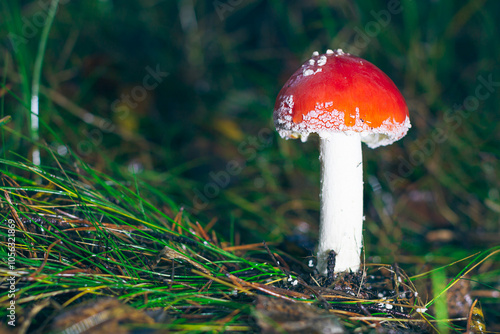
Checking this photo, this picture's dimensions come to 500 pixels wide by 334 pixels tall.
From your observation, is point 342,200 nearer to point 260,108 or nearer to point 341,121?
point 341,121

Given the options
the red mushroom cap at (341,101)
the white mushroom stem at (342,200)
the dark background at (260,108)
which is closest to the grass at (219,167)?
the dark background at (260,108)

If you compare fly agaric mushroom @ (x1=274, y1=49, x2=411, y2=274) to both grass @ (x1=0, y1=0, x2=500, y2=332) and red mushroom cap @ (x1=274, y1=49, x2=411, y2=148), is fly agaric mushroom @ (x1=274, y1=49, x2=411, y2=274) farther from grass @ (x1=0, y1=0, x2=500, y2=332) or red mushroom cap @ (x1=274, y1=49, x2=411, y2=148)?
grass @ (x1=0, y1=0, x2=500, y2=332)

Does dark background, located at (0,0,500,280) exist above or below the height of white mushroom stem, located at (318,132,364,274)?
above

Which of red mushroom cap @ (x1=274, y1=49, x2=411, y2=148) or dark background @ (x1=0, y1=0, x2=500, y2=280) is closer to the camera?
red mushroom cap @ (x1=274, y1=49, x2=411, y2=148)

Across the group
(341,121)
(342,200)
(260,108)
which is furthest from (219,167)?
(341,121)

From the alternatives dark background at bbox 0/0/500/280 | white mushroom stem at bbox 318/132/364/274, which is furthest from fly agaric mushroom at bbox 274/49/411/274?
dark background at bbox 0/0/500/280

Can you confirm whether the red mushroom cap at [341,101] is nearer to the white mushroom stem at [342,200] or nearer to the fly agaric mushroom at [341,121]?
the fly agaric mushroom at [341,121]
